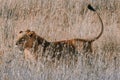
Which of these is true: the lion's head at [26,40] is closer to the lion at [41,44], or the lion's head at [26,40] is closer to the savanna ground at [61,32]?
the lion at [41,44]

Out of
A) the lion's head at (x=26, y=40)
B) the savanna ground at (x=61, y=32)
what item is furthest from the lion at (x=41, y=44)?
the savanna ground at (x=61, y=32)

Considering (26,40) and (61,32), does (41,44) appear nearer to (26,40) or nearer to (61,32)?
(26,40)

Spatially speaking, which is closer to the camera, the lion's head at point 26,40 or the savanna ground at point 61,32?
the savanna ground at point 61,32

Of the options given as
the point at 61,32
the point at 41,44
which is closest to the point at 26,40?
the point at 41,44

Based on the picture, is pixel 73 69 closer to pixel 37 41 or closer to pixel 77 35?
pixel 37 41

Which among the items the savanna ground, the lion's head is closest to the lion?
the lion's head

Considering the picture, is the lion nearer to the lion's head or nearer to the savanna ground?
the lion's head

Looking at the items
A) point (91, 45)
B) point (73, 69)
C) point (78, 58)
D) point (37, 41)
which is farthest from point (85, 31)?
point (73, 69)

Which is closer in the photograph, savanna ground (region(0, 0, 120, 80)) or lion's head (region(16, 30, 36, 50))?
savanna ground (region(0, 0, 120, 80))

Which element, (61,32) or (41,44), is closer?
(41,44)
